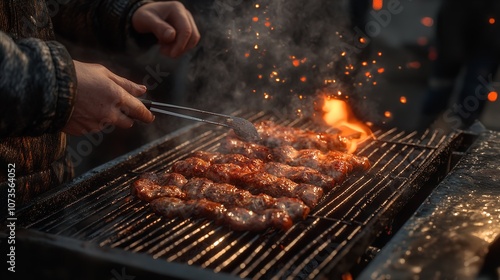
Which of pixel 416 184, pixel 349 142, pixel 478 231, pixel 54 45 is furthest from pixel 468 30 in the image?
pixel 54 45

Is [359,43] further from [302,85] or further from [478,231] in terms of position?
[478,231]

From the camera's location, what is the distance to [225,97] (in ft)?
18.6

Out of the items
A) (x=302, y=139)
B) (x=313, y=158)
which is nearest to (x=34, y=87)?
(x=313, y=158)

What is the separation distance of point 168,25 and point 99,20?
659mm

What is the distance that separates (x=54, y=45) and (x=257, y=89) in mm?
3073

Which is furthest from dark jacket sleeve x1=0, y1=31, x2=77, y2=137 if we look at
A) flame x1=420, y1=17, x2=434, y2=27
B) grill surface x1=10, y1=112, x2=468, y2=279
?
flame x1=420, y1=17, x2=434, y2=27

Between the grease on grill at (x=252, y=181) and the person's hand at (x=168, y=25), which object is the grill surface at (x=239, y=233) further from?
the person's hand at (x=168, y=25)

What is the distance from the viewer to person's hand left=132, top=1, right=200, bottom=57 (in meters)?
4.38

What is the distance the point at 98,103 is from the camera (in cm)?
292

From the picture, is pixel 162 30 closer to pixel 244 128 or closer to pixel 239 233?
pixel 244 128

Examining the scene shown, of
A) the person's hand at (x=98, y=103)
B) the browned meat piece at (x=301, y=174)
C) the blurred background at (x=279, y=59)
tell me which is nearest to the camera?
the person's hand at (x=98, y=103)

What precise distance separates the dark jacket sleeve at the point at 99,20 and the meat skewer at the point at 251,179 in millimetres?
1341

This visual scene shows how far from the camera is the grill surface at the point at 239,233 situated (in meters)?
2.69

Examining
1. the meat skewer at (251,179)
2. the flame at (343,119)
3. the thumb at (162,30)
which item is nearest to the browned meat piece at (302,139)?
the flame at (343,119)
